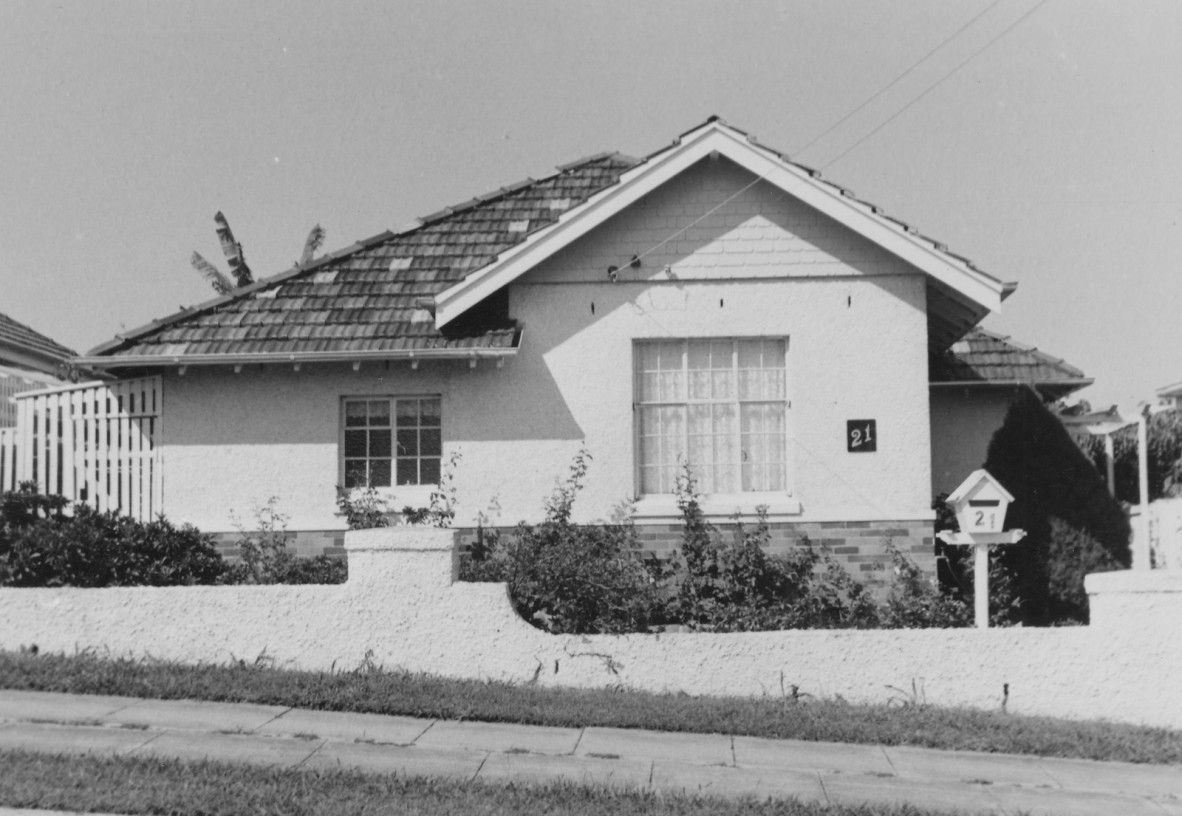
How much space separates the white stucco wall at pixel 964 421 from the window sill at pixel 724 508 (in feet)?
8.66

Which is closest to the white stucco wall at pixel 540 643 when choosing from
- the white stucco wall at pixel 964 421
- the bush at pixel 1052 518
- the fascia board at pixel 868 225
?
the bush at pixel 1052 518

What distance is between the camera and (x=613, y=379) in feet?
38.3

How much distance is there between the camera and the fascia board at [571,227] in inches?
444

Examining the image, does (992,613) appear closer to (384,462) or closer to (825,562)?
(825,562)

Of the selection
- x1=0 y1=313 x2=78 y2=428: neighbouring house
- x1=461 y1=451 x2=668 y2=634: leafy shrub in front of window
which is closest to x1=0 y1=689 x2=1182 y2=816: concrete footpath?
x1=461 y1=451 x2=668 y2=634: leafy shrub in front of window

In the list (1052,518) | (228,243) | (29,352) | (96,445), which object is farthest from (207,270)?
(1052,518)

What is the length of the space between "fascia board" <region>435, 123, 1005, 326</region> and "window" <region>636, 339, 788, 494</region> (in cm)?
145

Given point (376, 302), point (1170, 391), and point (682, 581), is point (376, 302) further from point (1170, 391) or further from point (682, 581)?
point (1170, 391)

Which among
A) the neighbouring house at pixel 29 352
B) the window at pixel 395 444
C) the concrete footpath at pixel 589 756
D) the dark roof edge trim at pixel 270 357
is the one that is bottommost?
the concrete footpath at pixel 589 756

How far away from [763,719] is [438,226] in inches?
303

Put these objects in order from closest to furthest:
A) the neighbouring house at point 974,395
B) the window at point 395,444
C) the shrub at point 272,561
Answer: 1. the shrub at point 272,561
2. the window at point 395,444
3. the neighbouring house at point 974,395

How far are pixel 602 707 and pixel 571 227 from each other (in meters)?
5.05

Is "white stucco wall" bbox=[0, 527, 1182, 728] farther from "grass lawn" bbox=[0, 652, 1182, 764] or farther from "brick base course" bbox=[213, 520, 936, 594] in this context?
"brick base course" bbox=[213, 520, 936, 594]

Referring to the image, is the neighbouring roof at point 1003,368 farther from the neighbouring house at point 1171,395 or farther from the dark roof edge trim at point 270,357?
the neighbouring house at point 1171,395
